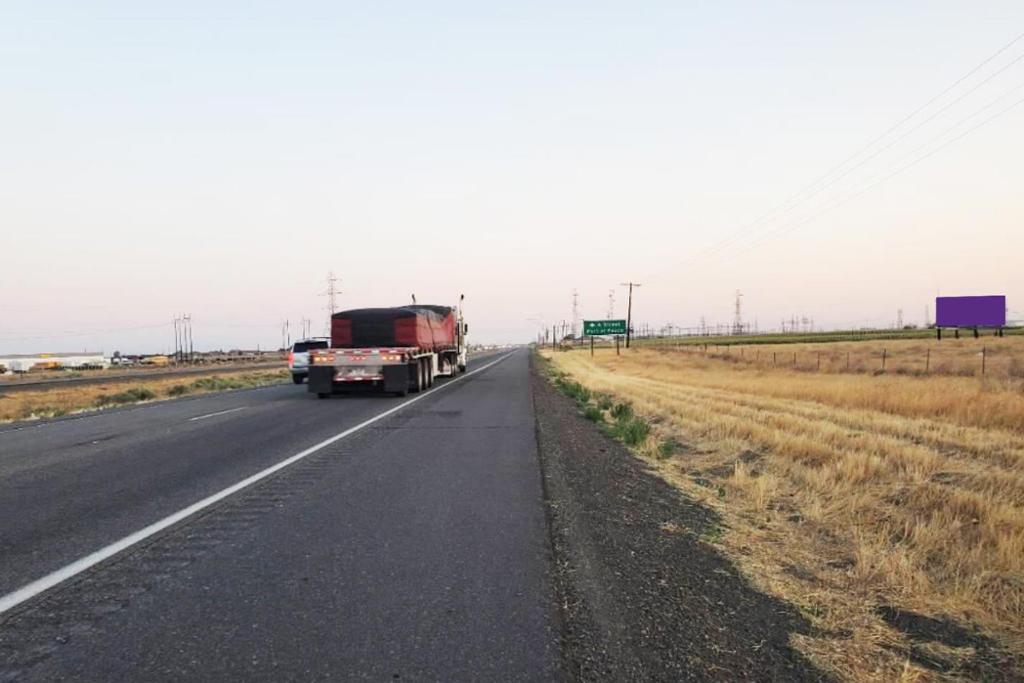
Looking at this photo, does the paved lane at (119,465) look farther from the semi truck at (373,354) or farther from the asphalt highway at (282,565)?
the semi truck at (373,354)

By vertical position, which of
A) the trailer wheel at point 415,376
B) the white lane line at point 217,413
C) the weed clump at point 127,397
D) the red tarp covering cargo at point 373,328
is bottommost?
the weed clump at point 127,397

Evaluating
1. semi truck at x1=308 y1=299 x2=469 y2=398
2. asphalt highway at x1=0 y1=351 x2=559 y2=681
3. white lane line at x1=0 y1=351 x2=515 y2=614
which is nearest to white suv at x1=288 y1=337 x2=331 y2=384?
semi truck at x1=308 y1=299 x2=469 y2=398

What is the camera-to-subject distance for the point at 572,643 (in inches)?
151

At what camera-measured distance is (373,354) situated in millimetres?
22312

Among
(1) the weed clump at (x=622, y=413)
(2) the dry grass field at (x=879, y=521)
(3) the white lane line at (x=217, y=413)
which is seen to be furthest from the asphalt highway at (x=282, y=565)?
(1) the weed clump at (x=622, y=413)

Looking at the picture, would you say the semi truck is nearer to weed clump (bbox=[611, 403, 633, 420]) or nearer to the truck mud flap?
the truck mud flap

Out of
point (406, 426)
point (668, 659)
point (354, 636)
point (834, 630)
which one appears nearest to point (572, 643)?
point (668, 659)

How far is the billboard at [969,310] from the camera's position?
77125mm

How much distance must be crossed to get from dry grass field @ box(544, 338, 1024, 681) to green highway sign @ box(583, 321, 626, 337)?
78.4m

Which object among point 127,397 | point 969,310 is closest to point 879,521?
point 127,397

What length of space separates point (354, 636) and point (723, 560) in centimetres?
301

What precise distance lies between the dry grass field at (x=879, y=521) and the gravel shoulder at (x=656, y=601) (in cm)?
24

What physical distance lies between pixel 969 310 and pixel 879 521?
280ft

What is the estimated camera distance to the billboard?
7712 cm
